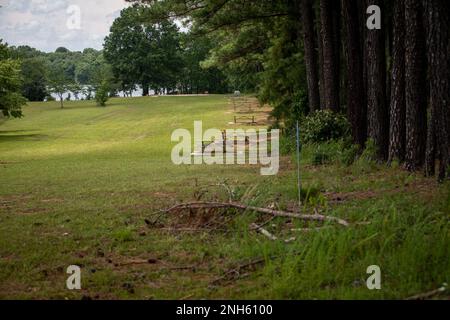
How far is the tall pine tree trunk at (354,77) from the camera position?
51.5ft

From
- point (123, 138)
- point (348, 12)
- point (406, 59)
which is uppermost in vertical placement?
point (348, 12)

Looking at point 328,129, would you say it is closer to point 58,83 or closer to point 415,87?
point 415,87

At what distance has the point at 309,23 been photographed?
2133 centimetres

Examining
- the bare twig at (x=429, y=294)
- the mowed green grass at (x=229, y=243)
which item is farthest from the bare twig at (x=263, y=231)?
the bare twig at (x=429, y=294)

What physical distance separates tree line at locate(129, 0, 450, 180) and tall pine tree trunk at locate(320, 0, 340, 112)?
34 mm

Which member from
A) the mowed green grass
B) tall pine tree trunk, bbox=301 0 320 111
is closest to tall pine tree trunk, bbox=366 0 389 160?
the mowed green grass

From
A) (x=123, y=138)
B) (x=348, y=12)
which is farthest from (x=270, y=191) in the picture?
(x=123, y=138)

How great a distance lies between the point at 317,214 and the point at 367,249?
5.03 feet

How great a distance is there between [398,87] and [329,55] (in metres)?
5.96

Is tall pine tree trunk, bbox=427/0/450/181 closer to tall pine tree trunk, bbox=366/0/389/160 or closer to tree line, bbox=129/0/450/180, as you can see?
tree line, bbox=129/0/450/180

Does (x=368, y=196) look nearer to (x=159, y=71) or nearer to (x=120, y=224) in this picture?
(x=120, y=224)

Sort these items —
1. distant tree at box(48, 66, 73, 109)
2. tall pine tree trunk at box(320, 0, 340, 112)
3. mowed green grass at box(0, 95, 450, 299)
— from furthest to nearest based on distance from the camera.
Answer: distant tree at box(48, 66, 73, 109)
tall pine tree trunk at box(320, 0, 340, 112)
mowed green grass at box(0, 95, 450, 299)

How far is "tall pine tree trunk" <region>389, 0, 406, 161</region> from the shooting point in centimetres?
1241

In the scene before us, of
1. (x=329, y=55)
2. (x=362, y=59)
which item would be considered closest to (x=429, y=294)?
(x=362, y=59)
